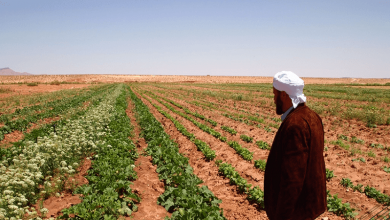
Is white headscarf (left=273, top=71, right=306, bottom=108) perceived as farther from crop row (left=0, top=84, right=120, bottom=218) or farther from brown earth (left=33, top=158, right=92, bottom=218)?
brown earth (left=33, top=158, right=92, bottom=218)

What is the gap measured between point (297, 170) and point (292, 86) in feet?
2.91

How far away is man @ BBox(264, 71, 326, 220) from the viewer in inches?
90.0

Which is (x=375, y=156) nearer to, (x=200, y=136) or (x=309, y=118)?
(x=200, y=136)

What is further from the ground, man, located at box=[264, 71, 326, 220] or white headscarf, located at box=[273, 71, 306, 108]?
white headscarf, located at box=[273, 71, 306, 108]

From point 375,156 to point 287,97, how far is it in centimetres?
A: 887

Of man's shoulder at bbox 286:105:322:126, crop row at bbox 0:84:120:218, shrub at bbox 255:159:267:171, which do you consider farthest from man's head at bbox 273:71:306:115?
shrub at bbox 255:159:267:171

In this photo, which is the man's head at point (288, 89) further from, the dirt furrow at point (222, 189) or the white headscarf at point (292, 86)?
the dirt furrow at point (222, 189)

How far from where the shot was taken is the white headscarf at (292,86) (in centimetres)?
250

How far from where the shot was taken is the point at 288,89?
2.53 m

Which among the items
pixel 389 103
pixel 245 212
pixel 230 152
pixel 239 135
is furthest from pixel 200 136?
pixel 389 103

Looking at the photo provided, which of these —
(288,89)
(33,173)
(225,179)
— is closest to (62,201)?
(33,173)

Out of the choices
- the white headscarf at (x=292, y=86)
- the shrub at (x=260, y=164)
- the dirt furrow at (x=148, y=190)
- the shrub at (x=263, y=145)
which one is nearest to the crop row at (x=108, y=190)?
the dirt furrow at (x=148, y=190)

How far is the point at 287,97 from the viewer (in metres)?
2.63

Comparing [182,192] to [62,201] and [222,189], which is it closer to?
[222,189]
